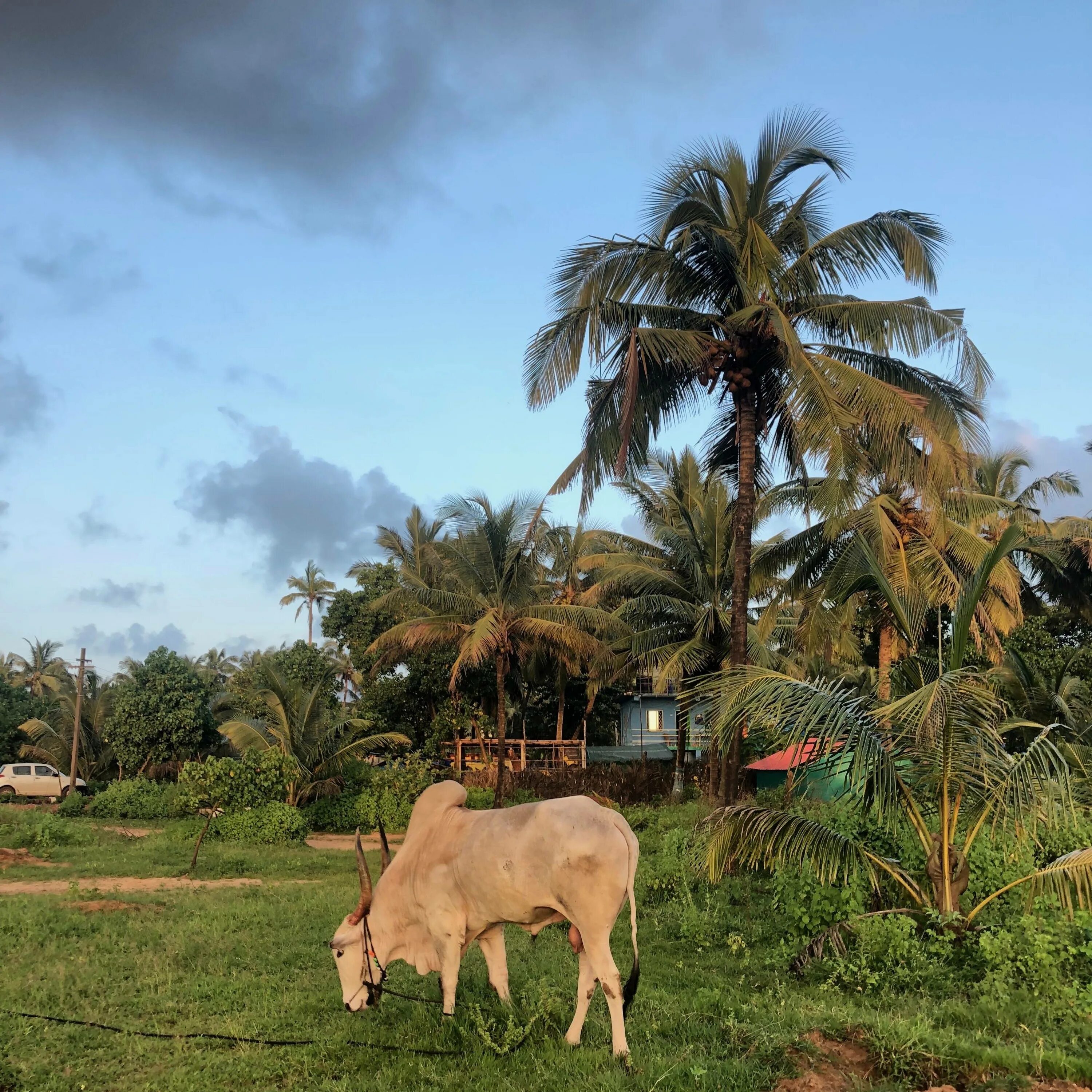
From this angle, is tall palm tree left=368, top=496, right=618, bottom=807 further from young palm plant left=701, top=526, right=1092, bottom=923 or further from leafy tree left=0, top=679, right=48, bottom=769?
leafy tree left=0, top=679, right=48, bottom=769

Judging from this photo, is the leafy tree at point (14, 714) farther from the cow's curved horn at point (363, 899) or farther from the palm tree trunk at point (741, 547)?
the cow's curved horn at point (363, 899)

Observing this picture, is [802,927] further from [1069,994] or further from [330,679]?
[330,679]

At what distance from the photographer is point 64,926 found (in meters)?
10.2

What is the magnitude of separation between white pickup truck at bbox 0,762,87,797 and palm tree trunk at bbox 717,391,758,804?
1024 inches

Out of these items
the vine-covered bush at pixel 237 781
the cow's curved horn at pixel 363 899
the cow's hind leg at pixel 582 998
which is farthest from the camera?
the vine-covered bush at pixel 237 781

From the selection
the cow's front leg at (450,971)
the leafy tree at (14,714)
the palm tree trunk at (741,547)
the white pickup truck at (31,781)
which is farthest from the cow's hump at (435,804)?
the leafy tree at (14,714)

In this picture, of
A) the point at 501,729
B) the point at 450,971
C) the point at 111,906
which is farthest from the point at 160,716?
the point at 450,971

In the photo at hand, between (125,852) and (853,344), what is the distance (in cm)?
→ 1604

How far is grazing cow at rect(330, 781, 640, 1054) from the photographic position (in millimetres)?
5691

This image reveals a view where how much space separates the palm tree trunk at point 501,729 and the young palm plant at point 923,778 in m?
14.6

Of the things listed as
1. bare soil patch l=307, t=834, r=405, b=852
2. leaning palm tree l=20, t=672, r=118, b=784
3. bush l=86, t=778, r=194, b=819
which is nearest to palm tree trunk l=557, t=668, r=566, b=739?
bare soil patch l=307, t=834, r=405, b=852

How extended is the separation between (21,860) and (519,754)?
16.2 m

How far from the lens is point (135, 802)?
26.2 metres

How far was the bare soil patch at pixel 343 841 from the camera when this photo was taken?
65.2ft
